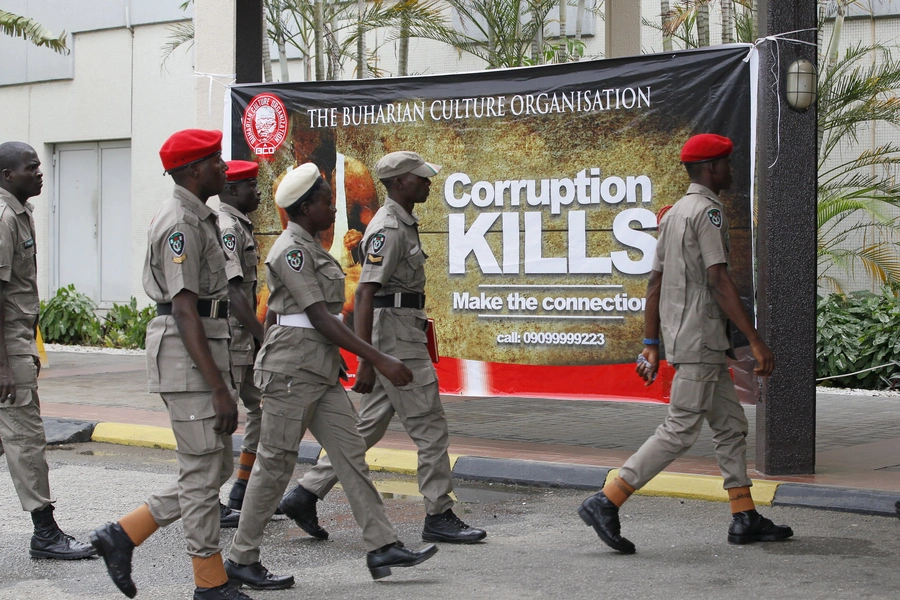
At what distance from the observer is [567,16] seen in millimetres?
18125

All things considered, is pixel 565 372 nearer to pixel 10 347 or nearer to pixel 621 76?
pixel 621 76

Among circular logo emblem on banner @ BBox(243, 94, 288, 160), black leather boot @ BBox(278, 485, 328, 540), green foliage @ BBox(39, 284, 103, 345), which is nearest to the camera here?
black leather boot @ BBox(278, 485, 328, 540)

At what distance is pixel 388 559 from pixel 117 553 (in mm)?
1128

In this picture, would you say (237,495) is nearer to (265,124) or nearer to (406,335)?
(406,335)

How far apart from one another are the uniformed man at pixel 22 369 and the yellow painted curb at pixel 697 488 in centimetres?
313

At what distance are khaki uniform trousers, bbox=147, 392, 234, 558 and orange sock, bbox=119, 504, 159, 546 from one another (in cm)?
28

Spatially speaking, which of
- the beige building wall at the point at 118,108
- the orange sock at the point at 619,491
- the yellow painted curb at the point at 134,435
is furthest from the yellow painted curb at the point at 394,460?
the beige building wall at the point at 118,108

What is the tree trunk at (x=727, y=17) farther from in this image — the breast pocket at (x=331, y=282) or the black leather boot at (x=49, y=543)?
the black leather boot at (x=49, y=543)

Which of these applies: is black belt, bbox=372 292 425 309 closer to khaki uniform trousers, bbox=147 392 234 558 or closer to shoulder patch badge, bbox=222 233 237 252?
shoulder patch badge, bbox=222 233 237 252

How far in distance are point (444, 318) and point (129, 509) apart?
2930 millimetres

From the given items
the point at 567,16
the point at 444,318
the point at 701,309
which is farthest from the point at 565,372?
the point at 567,16

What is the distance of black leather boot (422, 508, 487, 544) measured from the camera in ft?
19.0

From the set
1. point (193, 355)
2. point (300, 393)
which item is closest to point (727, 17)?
point (300, 393)

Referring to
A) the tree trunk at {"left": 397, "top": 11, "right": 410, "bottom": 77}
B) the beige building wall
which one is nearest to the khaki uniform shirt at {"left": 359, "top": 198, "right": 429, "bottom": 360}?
the tree trunk at {"left": 397, "top": 11, "right": 410, "bottom": 77}
